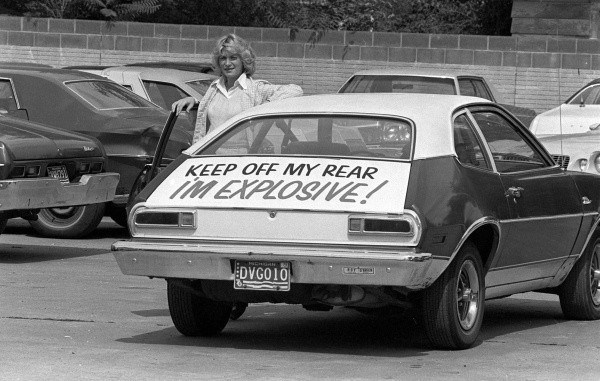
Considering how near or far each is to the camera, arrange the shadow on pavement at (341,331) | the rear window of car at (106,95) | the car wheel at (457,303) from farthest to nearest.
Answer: the rear window of car at (106,95), the shadow on pavement at (341,331), the car wheel at (457,303)

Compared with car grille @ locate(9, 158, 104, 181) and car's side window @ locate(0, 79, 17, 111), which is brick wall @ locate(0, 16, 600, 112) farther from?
Answer: car grille @ locate(9, 158, 104, 181)

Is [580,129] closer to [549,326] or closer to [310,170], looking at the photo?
[549,326]

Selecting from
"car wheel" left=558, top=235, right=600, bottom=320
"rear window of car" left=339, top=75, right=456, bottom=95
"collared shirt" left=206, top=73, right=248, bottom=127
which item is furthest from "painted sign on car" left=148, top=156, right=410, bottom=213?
"rear window of car" left=339, top=75, right=456, bottom=95

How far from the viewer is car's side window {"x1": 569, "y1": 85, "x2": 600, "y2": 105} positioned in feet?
56.6

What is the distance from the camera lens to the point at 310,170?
749cm

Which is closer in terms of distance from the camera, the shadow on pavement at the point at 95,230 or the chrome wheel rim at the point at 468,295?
the chrome wheel rim at the point at 468,295

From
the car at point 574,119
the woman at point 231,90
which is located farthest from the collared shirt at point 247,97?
the car at point 574,119

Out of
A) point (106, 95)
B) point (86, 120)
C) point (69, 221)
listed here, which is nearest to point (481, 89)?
point (106, 95)

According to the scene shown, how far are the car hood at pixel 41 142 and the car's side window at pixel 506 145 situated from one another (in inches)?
178

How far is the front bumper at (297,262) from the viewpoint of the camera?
277 inches

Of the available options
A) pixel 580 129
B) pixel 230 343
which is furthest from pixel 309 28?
pixel 230 343

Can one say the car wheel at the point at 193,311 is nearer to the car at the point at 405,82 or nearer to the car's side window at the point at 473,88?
the car at the point at 405,82

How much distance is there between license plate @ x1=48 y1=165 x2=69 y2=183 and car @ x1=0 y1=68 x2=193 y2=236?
106 cm

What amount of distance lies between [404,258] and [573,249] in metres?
2.25
